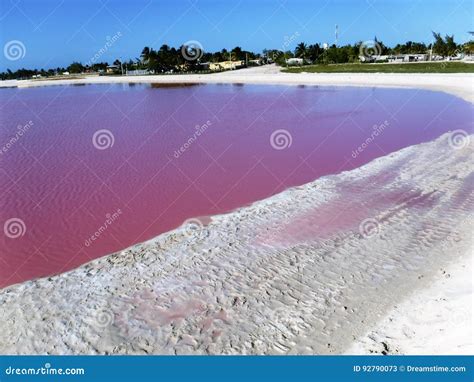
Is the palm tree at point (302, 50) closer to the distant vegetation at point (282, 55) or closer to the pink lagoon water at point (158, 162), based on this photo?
the distant vegetation at point (282, 55)

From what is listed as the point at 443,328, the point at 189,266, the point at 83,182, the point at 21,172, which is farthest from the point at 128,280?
the point at 21,172

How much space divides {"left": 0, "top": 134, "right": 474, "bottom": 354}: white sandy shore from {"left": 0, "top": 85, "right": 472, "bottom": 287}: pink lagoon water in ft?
4.07

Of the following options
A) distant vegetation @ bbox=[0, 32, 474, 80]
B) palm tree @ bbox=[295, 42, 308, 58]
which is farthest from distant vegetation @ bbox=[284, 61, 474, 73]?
palm tree @ bbox=[295, 42, 308, 58]

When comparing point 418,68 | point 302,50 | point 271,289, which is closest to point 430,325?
point 271,289

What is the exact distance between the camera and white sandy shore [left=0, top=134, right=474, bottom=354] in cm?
Answer: 578

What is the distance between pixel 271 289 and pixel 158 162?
10.5 meters

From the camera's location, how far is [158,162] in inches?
646

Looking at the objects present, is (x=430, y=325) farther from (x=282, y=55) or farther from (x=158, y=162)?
(x=282, y=55)

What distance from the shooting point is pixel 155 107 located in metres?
37.1

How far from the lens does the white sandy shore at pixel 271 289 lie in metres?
5.78

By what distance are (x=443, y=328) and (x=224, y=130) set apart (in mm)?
18372

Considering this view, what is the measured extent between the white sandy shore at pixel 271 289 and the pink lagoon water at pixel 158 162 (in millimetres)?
1240

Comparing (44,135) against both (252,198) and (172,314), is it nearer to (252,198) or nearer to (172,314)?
(252,198)

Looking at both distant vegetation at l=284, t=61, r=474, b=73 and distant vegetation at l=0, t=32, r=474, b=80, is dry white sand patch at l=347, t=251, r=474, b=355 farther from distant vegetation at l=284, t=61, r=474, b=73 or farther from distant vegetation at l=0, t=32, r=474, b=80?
distant vegetation at l=0, t=32, r=474, b=80
